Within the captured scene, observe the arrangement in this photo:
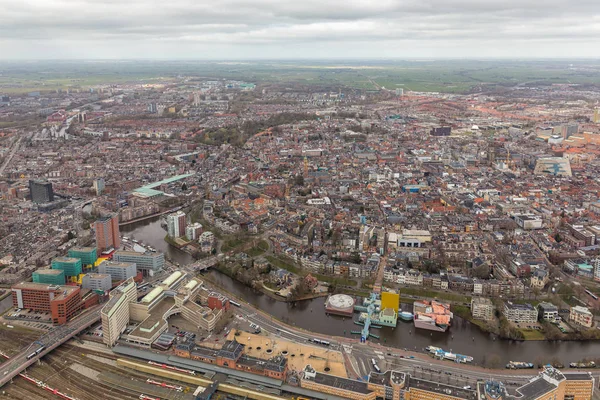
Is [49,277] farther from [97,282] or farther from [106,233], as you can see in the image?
[106,233]

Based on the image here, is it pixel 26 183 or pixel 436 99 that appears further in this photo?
pixel 436 99

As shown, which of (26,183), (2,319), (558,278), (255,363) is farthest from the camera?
(26,183)

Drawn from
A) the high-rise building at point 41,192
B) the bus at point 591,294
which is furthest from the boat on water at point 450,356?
the high-rise building at point 41,192

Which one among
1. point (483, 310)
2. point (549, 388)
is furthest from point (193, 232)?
point (549, 388)

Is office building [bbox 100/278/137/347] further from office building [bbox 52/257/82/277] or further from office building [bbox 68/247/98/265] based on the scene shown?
office building [bbox 68/247/98/265]

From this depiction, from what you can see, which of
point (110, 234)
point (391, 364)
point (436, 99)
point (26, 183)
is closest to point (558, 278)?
point (391, 364)

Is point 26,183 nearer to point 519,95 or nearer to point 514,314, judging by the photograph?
point 514,314

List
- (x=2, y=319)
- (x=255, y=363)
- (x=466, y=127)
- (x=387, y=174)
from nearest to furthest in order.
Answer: (x=255, y=363) → (x=2, y=319) → (x=387, y=174) → (x=466, y=127)
